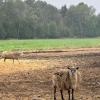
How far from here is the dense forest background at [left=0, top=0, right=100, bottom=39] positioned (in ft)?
296

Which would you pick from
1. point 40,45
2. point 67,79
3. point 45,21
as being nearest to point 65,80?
point 67,79

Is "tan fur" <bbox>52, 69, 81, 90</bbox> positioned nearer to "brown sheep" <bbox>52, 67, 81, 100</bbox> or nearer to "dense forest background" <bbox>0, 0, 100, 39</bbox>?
"brown sheep" <bbox>52, 67, 81, 100</bbox>

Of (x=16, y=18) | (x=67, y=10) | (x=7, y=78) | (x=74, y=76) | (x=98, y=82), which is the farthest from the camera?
(x=67, y=10)

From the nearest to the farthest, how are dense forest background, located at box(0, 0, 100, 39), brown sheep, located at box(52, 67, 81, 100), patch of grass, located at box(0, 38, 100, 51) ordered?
brown sheep, located at box(52, 67, 81, 100), patch of grass, located at box(0, 38, 100, 51), dense forest background, located at box(0, 0, 100, 39)

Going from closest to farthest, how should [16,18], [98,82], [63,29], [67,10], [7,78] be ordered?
[98,82] < [7,78] < [16,18] < [63,29] < [67,10]

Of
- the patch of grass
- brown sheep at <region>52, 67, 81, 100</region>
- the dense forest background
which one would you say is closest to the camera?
brown sheep at <region>52, 67, 81, 100</region>

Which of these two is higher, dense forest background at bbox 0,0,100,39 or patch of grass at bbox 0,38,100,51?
dense forest background at bbox 0,0,100,39

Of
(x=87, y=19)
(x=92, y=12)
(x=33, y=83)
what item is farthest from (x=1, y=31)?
(x=33, y=83)

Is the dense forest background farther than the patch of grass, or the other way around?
the dense forest background

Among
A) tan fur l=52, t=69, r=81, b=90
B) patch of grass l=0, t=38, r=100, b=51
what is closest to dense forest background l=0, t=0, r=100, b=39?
patch of grass l=0, t=38, r=100, b=51

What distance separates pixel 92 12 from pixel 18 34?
53783 mm

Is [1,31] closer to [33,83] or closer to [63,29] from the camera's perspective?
[63,29]

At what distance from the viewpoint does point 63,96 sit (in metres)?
14.0

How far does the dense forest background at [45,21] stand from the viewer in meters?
90.2
